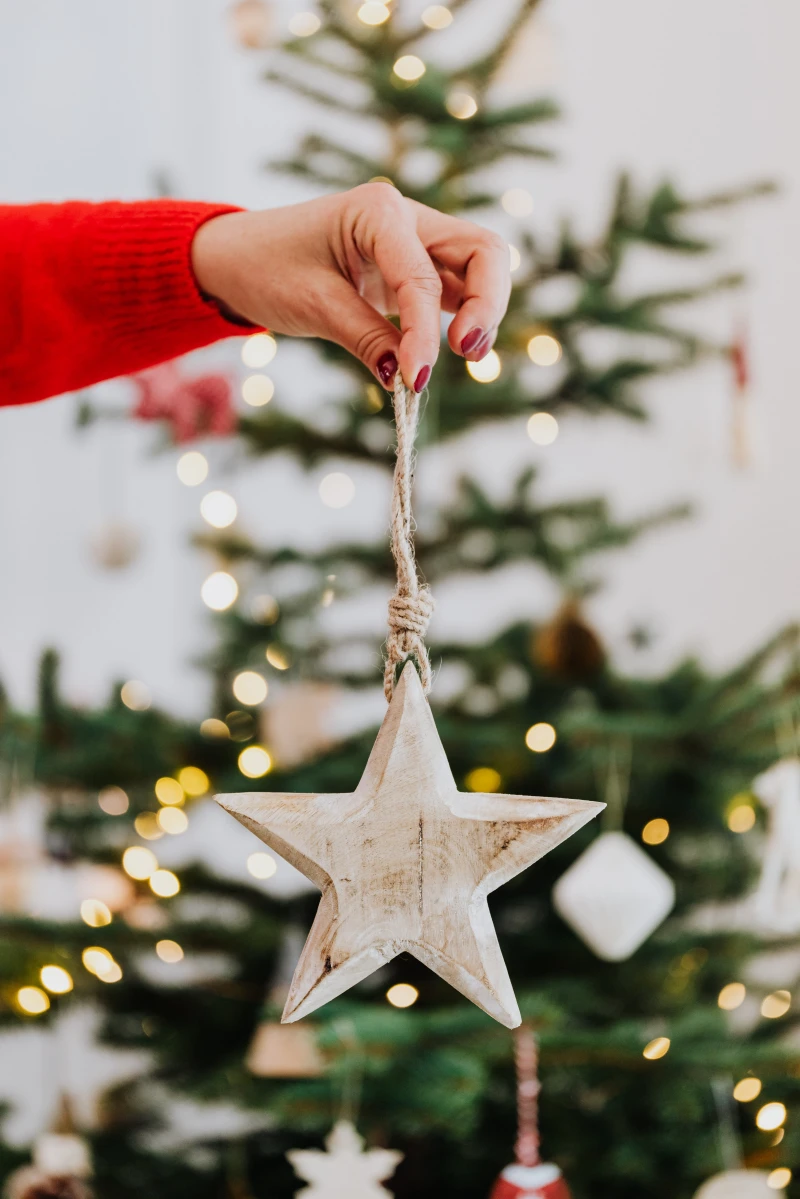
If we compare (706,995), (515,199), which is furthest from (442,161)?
(706,995)

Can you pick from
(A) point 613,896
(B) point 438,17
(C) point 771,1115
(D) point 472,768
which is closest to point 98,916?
(D) point 472,768

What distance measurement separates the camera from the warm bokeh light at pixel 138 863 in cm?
109

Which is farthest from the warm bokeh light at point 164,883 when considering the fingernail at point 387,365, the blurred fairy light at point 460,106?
the blurred fairy light at point 460,106

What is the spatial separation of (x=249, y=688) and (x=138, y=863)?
0.77 feet

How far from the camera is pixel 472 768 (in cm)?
112

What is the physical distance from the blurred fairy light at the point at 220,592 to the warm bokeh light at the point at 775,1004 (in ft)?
2.60

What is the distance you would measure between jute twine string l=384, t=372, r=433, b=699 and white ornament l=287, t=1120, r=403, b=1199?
54 centimetres

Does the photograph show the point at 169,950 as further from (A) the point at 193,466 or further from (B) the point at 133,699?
(A) the point at 193,466

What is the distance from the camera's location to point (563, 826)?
46cm

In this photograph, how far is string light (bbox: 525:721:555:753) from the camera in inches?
43.0

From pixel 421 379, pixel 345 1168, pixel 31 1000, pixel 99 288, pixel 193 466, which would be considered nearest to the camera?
pixel 421 379

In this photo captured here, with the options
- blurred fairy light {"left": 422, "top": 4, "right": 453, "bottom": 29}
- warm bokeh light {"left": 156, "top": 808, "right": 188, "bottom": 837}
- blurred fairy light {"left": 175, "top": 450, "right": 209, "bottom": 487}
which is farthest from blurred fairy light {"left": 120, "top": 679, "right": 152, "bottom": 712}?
blurred fairy light {"left": 422, "top": 4, "right": 453, "bottom": 29}

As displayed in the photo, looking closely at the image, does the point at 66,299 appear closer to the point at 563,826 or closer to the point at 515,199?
the point at 563,826

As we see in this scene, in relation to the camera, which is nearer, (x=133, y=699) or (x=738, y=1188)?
(x=738, y=1188)
